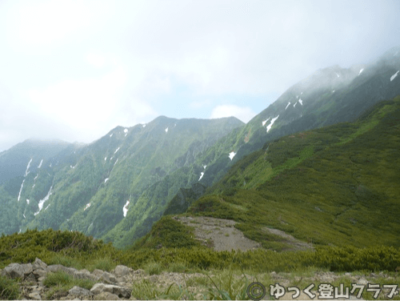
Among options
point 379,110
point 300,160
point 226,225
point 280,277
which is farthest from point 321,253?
point 379,110

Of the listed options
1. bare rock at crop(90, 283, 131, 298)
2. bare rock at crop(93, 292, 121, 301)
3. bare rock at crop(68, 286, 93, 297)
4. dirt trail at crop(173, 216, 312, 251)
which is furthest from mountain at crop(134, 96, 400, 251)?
bare rock at crop(93, 292, 121, 301)

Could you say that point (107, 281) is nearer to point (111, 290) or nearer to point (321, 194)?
point (111, 290)

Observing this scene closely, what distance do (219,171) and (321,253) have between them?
167891mm

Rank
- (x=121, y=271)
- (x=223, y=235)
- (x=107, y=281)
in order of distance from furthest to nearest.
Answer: (x=223, y=235), (x=121, y=271), (x=107, y=281)

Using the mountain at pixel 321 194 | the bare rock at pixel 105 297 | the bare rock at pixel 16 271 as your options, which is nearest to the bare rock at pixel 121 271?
the bare rock at pixel 16 271

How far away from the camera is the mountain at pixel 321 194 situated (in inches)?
1095

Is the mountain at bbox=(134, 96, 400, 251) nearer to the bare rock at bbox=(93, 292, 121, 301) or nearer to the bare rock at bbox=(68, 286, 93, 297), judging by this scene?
the bare rock at bbox=(68, 286, 93, 297)

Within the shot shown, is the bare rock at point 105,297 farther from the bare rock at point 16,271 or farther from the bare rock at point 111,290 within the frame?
the bare rock at point 16,271

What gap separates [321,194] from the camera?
47875mm

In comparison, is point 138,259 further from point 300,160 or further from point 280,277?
point 300,160

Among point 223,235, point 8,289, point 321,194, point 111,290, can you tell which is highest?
point 8,289

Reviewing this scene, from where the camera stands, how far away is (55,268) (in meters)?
7.36

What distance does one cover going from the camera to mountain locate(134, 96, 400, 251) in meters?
27.8

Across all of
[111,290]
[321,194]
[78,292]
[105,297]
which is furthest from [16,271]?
[321,194]
